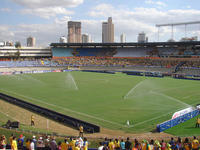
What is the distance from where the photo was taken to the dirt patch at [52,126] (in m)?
20.4

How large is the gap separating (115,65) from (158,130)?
7927 centimetres

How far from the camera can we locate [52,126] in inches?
912

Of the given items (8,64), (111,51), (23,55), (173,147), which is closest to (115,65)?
(111,51)

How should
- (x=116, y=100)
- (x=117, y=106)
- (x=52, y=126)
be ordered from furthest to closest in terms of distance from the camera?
1. (x=116, y=100)
2. (x=117, y=106)
3. (x=52, y=126)

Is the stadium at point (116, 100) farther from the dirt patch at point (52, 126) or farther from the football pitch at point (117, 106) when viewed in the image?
the dirt patch at point (52, 126)

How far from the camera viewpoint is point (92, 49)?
119500mm

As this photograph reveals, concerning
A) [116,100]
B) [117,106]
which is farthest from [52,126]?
[116,100]

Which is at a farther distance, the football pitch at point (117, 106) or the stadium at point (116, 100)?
the football pitch at point (117, 106)

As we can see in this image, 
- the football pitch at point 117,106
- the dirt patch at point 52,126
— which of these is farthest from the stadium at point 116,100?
the dirt patch at point 52,126

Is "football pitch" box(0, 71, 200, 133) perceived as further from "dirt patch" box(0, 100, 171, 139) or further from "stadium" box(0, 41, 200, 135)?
"dirt patch" box(0, 100, 171, 139)

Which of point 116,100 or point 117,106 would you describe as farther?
point 116,100

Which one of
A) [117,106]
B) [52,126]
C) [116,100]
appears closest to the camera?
[52,126]

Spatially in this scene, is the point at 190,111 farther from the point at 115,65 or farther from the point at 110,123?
the point at 115,65

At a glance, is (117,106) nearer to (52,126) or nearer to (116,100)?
(116,100)
